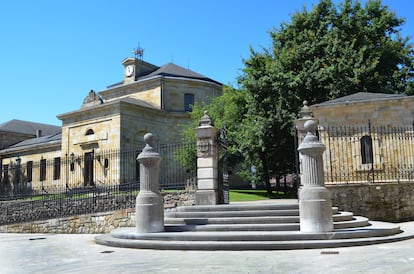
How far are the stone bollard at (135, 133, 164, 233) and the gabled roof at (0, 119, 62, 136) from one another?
44.4 m

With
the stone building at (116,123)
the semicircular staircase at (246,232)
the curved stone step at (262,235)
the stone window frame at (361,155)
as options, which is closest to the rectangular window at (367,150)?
the stone window frame at (361,155)

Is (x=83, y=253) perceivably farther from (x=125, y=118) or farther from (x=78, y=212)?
(x=125, y=118)

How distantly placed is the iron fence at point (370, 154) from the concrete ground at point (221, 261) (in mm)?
9340

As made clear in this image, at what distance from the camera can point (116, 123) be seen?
33.3 meters

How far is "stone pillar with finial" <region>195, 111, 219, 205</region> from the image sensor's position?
45.0ft

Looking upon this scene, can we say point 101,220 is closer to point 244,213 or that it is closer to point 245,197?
point 244,213

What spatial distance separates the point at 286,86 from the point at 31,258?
21.4 m

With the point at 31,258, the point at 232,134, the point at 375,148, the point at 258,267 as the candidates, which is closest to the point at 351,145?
the point at 375,148

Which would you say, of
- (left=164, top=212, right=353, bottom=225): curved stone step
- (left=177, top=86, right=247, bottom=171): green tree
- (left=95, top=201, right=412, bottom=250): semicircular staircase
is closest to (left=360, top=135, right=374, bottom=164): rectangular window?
(left=95, top=201, right=412, bottom=250): semicircular staircase

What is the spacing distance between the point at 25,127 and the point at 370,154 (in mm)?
47568

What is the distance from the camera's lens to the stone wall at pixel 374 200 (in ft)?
51.2

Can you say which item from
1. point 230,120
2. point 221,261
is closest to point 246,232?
point 221,261

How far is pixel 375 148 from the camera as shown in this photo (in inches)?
742

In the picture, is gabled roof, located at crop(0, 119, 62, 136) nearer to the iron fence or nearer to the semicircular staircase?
the iron fence
